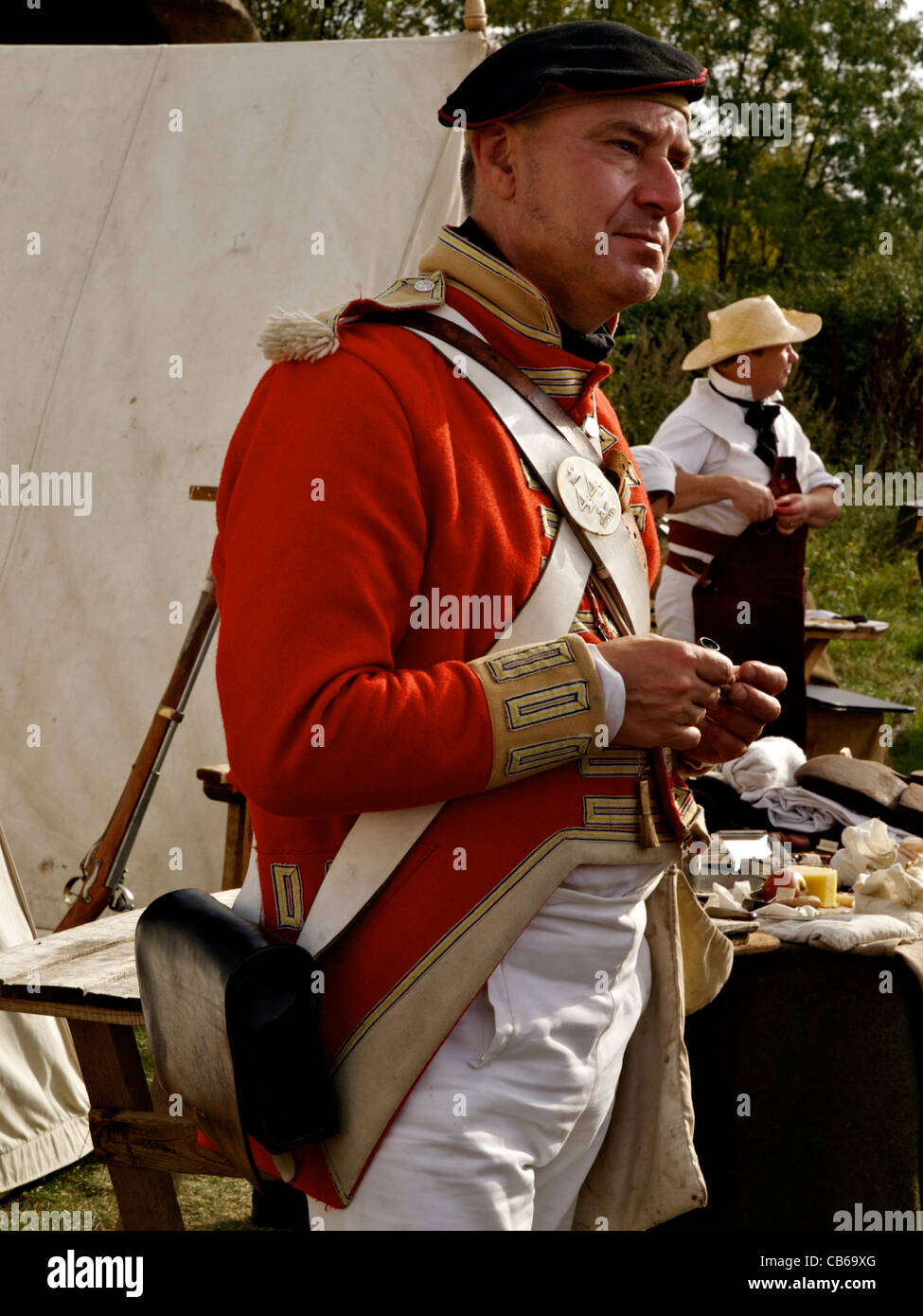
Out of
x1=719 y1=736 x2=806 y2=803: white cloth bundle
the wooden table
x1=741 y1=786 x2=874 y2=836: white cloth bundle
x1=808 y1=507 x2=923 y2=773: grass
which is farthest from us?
x1=808 y1=507 x2=923 y2=773: grass

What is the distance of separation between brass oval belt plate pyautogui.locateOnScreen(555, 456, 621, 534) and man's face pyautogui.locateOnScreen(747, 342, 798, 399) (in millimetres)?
3564

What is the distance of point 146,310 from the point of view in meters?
4.49

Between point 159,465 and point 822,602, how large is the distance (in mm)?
5849

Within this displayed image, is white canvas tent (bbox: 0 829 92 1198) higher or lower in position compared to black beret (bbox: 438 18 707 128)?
lower

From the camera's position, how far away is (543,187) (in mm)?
1491

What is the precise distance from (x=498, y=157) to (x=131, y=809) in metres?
2.45

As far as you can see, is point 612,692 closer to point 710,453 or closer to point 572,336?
point 572,336

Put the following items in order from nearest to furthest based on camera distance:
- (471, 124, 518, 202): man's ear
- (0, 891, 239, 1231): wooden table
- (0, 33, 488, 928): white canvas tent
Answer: (471, 124, 518, 202): man's ear < (0, 891, 239, 1231): wooden table < (0, 33, 488, 928): white canvas tent

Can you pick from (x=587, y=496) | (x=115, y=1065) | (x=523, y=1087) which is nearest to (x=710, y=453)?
(x=115, y=1065)

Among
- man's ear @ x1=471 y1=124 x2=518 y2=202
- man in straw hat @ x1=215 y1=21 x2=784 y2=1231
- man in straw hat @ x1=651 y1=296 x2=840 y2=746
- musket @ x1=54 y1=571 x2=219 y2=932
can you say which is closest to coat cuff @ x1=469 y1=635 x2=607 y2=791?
man in straw hat @ x1=215 y1=21 x2=784 y2=1231

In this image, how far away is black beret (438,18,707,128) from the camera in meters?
1.43

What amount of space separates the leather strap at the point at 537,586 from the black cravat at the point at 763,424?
11.3ft

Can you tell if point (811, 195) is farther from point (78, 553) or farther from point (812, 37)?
point (78, 553)

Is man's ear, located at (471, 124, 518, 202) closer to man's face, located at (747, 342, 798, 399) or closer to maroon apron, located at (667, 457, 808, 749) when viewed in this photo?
maroon apron, located at (667, 457, 808, 749)
